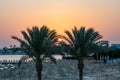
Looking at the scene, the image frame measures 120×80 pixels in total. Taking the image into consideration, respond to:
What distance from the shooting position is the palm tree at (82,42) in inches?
1543

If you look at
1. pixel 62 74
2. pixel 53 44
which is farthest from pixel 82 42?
pixel 62 74

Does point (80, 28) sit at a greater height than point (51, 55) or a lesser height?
greater

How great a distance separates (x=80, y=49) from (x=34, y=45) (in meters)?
4.73

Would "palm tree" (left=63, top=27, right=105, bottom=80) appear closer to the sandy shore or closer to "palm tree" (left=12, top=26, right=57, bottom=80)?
"palm tree" (left=12, top=26, right=57, bottom=80)

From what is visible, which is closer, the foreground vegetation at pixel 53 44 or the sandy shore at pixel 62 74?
the foreground vegetation at pixel 53 44

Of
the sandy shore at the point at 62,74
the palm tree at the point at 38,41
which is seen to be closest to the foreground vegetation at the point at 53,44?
the palm tree at the point at 38,41

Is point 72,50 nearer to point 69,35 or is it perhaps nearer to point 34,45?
point 69,35

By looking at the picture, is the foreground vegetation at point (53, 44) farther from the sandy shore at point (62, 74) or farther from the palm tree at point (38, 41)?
the sandy shore at point (62, 74)

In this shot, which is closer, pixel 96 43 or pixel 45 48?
pixel 45 48

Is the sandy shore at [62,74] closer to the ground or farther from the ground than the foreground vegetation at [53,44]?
closer to the ground

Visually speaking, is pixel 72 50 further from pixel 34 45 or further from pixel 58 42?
pixel 34 45

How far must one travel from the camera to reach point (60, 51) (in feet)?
124

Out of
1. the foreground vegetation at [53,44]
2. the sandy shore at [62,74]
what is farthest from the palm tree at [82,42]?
the sandy shore at [62,74]

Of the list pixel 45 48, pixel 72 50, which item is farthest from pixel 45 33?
pixel 72 50
